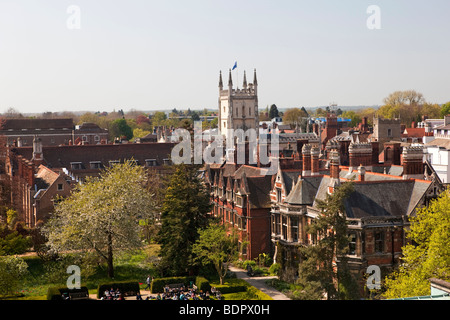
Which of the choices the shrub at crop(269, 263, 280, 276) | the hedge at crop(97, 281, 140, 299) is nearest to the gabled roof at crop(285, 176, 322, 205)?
the shrub at crop(269, 263, 280, 276)

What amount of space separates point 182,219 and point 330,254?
15.6 metres

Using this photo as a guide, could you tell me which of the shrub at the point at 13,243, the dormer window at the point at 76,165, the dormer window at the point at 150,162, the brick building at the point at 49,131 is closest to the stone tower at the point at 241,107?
the brick building at the point at 49,131

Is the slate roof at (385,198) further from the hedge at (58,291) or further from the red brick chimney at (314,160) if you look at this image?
the hedge at (58,291)

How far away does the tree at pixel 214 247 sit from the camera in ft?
149

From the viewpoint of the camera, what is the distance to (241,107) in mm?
139500

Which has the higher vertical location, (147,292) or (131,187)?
(131,187)

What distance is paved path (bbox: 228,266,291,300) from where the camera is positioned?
4180cm

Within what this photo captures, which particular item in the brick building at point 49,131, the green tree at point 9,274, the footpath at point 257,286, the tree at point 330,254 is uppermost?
the brick building at point 49,131

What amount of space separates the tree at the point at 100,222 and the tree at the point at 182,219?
318 cm

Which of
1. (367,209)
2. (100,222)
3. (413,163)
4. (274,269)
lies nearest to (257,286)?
(274,269)
